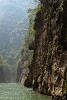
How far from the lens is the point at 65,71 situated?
31.3m

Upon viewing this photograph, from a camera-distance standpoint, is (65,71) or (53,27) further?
(53,27)

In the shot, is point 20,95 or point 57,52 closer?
point 57,52

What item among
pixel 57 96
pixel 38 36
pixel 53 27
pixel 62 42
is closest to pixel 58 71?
pixel 57 96

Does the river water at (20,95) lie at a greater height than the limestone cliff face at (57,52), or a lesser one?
lesser

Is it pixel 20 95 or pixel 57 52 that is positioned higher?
pixel 57 52

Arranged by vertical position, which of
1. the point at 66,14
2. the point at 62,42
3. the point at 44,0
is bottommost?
the point at 62,42

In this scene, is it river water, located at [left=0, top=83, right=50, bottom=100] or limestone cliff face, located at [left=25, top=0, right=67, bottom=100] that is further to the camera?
river water, located at [left=0, top=83, right=50, bottom=100]

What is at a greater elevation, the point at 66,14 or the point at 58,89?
the point at 66,14

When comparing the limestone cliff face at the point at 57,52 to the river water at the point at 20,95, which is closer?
the limestone cliff face at the point at 57,52

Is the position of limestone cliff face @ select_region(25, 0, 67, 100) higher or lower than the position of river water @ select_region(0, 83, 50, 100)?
higher

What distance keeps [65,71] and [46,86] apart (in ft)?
53.0

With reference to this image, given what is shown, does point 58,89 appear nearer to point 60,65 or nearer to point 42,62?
point 60,65

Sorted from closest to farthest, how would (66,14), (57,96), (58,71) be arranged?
(57,96) → (58,71) → (66,14)

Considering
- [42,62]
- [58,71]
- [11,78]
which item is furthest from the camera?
[11,78]
